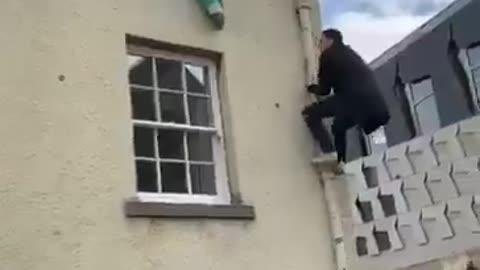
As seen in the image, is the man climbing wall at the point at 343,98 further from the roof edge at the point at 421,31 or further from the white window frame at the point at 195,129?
the roof edge at the point at 421,31

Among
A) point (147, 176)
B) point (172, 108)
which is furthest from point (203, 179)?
point (172, 108)

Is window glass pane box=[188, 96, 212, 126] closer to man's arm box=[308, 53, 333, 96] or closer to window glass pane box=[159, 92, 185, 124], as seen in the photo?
window glass pane box=[159, 92, 185, 124]

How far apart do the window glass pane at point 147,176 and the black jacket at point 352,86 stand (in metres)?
1.75

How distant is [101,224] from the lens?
20.3 ft

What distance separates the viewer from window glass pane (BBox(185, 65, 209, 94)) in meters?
7.30

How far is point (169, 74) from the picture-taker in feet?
23.7

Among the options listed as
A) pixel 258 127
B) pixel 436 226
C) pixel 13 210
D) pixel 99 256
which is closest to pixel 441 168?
pixel 436 226

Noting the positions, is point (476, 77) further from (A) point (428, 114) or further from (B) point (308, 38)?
(B) point (308, 38)

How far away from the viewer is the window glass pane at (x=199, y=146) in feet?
23.4

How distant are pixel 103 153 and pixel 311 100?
2.21 meters

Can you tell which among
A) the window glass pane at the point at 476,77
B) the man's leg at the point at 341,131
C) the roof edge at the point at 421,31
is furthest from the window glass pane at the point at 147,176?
the roof edge at the point at 421,31

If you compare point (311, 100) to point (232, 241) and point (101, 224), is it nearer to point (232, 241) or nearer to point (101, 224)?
point (232, 241)

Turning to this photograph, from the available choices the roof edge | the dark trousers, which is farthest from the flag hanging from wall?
the roof edge

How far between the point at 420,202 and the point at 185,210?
11.5ft
